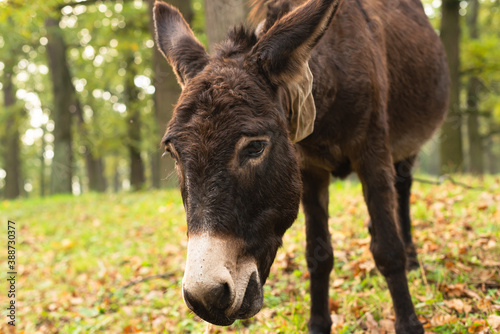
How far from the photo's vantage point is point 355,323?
10.1 ft

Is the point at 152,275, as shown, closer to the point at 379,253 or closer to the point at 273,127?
the point at 379,253

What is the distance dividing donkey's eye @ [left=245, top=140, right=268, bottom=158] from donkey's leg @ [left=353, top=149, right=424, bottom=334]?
1088mm

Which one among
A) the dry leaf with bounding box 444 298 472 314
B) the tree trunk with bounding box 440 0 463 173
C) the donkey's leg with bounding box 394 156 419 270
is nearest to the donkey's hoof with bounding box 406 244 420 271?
the donkey's leg with bounding box 394 156 419 270

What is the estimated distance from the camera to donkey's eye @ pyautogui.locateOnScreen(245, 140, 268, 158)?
182cm

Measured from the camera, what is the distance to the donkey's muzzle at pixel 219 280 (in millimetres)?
1555

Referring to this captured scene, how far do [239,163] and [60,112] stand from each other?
15.2m

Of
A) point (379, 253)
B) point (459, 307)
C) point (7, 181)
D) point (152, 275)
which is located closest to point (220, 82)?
point (379, 253)

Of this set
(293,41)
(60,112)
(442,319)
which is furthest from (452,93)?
(60,112)

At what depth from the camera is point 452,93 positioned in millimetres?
10492

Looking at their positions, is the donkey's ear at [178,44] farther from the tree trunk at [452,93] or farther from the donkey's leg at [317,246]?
the tree trunk at [452,93]

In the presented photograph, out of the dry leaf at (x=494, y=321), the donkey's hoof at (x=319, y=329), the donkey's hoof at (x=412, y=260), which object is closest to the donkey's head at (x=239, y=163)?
the donkey's hoof at (x=319, y=329)

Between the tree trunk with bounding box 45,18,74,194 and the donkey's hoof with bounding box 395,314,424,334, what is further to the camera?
the tree trunk with bounding box 45,18,74,194

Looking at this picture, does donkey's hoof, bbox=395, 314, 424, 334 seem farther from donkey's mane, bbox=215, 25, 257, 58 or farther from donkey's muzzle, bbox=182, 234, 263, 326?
donkey's mane, bbox=215, 25, 257, 58

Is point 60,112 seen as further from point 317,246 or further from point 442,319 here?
point 442,319
